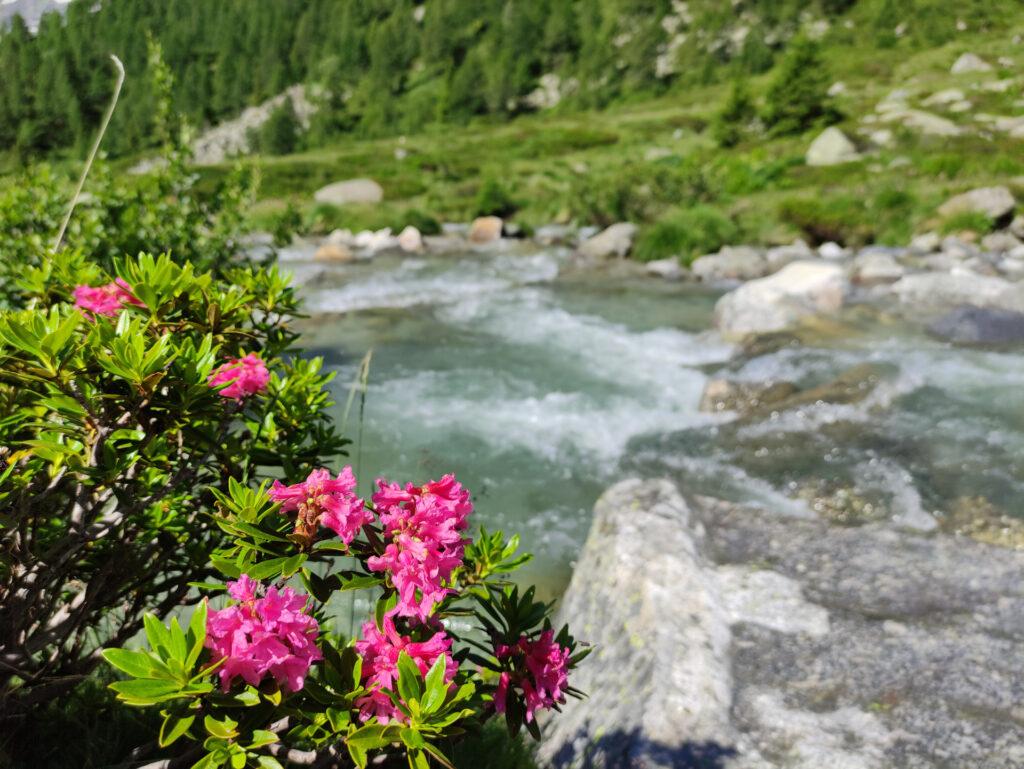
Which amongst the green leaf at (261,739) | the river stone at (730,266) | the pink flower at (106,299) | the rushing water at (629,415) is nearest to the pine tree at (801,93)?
the river stone at (730,266)

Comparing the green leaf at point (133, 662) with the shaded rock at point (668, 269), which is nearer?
the green leaf at point (133, 662)

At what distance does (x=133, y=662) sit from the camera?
1.13 metres

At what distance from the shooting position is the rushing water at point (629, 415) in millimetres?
6492

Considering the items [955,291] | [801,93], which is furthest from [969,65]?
[955,291]

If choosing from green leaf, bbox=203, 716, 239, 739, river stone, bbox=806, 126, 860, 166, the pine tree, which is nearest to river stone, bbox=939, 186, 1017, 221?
river stone, bbox=806, 126, 860, 166

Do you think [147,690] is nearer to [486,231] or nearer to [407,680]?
[407,680]

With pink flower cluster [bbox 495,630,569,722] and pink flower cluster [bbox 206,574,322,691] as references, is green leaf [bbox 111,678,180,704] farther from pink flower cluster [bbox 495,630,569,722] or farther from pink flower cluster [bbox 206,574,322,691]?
pink flower cluster [bbox 495,630,569,722]

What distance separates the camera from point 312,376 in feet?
7.82

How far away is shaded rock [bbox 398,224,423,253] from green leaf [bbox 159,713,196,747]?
2110cm

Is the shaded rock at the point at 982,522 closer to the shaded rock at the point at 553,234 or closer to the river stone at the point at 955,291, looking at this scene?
the river stone at the point at 955,291

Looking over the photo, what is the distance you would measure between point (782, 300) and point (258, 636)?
11820mm

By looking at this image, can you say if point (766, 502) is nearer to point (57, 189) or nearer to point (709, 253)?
point (57, 189)

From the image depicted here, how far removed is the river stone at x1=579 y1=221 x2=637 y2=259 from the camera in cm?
1950

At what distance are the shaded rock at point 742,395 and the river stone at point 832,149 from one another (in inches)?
909
